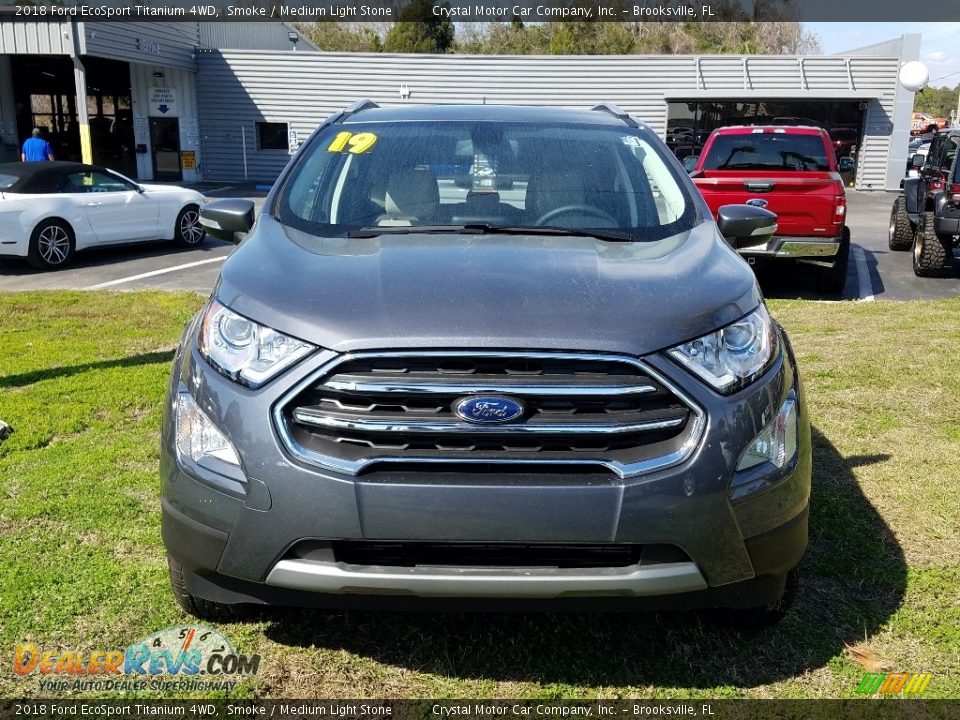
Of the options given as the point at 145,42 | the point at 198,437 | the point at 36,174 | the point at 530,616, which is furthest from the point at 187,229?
the point at 145,42

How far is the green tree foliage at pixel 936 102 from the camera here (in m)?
112

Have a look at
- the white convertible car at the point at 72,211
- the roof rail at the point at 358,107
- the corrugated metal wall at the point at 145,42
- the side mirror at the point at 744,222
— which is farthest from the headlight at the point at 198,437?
the corrugated metal wall at the point at 145,42

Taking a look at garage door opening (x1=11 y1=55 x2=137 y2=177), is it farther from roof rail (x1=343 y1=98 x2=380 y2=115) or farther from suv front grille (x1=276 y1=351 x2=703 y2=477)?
suv front grille (x1=276 y1=351 x2=703 y2=477)

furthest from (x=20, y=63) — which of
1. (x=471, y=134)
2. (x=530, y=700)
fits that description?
(x=530, y=700)

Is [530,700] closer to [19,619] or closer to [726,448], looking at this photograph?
[726,448]

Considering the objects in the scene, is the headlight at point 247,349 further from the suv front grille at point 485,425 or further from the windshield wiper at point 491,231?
the windshield wiper at point 491,231

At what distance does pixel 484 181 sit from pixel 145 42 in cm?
2555

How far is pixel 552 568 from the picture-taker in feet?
7.93

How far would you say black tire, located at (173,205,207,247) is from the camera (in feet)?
46.3

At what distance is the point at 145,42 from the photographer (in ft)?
84.8

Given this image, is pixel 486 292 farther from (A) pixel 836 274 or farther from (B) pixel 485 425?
(A) pixel 836 274

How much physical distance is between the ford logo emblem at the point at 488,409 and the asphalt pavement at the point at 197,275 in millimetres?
8460

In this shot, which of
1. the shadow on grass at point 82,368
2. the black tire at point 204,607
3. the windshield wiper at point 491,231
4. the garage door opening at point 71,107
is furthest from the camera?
the garage door opening at point 71,107

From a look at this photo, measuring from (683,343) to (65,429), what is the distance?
12.7 ft
